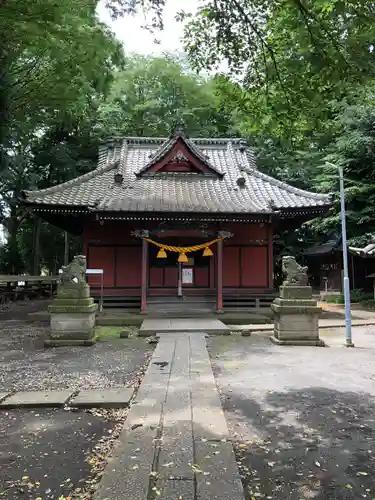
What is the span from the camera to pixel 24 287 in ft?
78.3

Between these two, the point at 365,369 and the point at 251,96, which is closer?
the point at 251,96

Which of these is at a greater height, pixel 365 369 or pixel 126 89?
pixel 126 89

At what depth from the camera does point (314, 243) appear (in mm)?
26672

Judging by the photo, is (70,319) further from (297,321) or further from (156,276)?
(156,276)

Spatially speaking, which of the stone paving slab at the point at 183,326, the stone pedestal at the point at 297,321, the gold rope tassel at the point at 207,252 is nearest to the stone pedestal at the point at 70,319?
the stone paving slab at the point at 183,326

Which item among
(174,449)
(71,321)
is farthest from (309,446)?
(71,321)

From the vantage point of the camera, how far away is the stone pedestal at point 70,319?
29.8 ft

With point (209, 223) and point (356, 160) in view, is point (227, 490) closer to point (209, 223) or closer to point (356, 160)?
point (209, 223)

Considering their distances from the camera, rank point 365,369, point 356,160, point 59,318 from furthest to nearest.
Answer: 1. point 356,160
2. point 59,318
3. point 365,369

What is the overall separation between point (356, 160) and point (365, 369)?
17.0 metres

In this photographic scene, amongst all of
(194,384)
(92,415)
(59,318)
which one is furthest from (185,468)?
(59,318)

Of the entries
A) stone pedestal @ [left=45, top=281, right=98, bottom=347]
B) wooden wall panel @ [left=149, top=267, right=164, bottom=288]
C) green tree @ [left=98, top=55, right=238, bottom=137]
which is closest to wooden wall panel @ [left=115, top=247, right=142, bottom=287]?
wooden wall panel @ [left=149, top=267, right=164, bottom=288]

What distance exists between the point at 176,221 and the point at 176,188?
7.43 feet

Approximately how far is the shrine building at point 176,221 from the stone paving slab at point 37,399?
27.6 ft
